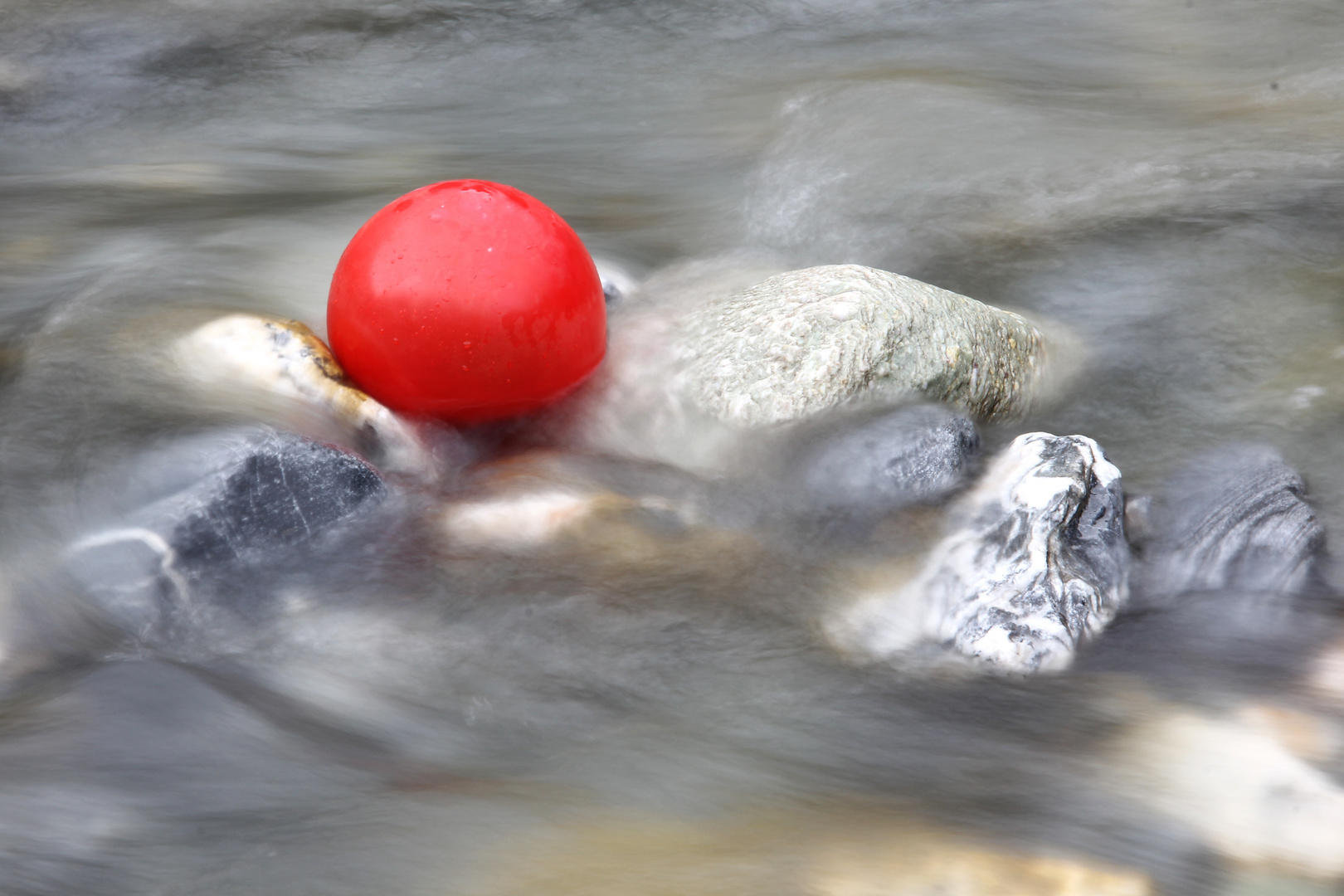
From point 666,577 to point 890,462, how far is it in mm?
817

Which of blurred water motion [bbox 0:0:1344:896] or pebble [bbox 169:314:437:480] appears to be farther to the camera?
pebble [bbox 169:314:437:480]

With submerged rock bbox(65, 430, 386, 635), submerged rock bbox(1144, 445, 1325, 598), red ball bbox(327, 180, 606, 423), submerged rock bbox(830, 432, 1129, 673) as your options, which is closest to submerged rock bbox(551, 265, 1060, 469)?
red ball bbox(327, 180, 606, 423)

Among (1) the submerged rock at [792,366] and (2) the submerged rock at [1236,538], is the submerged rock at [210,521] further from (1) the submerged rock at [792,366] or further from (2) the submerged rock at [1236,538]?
(2) the submerged rock at [1236,538]

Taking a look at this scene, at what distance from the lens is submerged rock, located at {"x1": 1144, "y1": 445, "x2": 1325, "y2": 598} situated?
3559 mm

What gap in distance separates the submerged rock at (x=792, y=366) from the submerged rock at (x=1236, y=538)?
0.73m

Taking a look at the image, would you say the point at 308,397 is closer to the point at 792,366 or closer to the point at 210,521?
the point at 210,521

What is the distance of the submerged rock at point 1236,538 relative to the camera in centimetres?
356

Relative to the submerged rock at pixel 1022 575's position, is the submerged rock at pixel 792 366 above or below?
above

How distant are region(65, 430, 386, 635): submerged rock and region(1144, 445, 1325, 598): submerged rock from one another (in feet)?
8.32

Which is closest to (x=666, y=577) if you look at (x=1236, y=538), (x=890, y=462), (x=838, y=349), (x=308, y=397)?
(x=890, y=462)

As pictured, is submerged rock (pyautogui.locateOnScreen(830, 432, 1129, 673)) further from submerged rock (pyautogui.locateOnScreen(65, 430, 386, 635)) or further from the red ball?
submerged rock (pyautogui.locateOnScreen(65, 430, 386, 635))

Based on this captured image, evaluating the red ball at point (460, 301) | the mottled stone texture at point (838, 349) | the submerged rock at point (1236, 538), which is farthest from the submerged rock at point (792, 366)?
the submerged rock at point (1236, 538)

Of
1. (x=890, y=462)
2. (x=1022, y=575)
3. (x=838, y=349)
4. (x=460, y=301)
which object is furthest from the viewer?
(x=838, y=349)

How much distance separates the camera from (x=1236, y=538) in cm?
361
